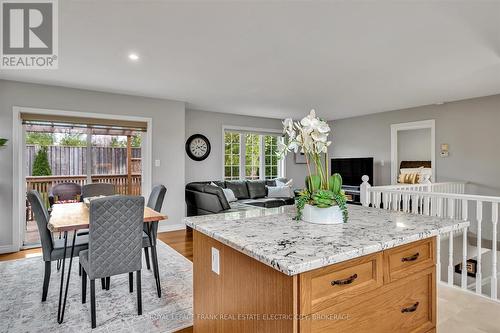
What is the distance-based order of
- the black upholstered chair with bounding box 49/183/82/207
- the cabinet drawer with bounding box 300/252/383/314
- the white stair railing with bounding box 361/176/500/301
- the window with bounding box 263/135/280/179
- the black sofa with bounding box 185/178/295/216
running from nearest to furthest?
the cabinet drawer with bounding box 300/252/383/314, the white stair railing with bounding box 361/176/500/301, the black upholstered chair with bounding box 49/183/82/207, the black sofa with bounding box 185/178/295/216, the window with bounding box 263/135/280/179

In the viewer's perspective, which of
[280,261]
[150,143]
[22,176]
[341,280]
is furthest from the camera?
[150,143]

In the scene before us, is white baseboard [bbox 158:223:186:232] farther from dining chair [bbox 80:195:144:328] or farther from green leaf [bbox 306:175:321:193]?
green leaf [bbox 306:175:321:193]

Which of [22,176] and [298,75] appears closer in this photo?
[298,75]

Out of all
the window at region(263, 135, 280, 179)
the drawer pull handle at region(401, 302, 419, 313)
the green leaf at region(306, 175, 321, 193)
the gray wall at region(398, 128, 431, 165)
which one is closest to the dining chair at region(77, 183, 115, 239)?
the green leaf at region(306, 175, 321, 193)

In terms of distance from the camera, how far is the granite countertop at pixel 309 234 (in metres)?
0.98

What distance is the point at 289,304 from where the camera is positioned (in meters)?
0.95

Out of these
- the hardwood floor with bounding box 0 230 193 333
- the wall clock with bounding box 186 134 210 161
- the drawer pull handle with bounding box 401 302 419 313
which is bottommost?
the hardwood floor with bounding box 0 230 193 333

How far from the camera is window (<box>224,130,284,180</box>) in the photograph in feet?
22.4

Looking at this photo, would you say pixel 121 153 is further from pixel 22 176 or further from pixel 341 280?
pixel 341 280

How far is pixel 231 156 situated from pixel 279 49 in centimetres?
410

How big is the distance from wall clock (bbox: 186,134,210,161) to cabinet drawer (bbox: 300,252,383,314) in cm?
532

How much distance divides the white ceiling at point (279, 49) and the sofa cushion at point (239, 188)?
209cm

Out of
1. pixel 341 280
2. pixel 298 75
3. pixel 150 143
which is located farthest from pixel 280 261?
pixel 150 143

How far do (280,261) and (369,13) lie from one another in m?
Result: 2.21
